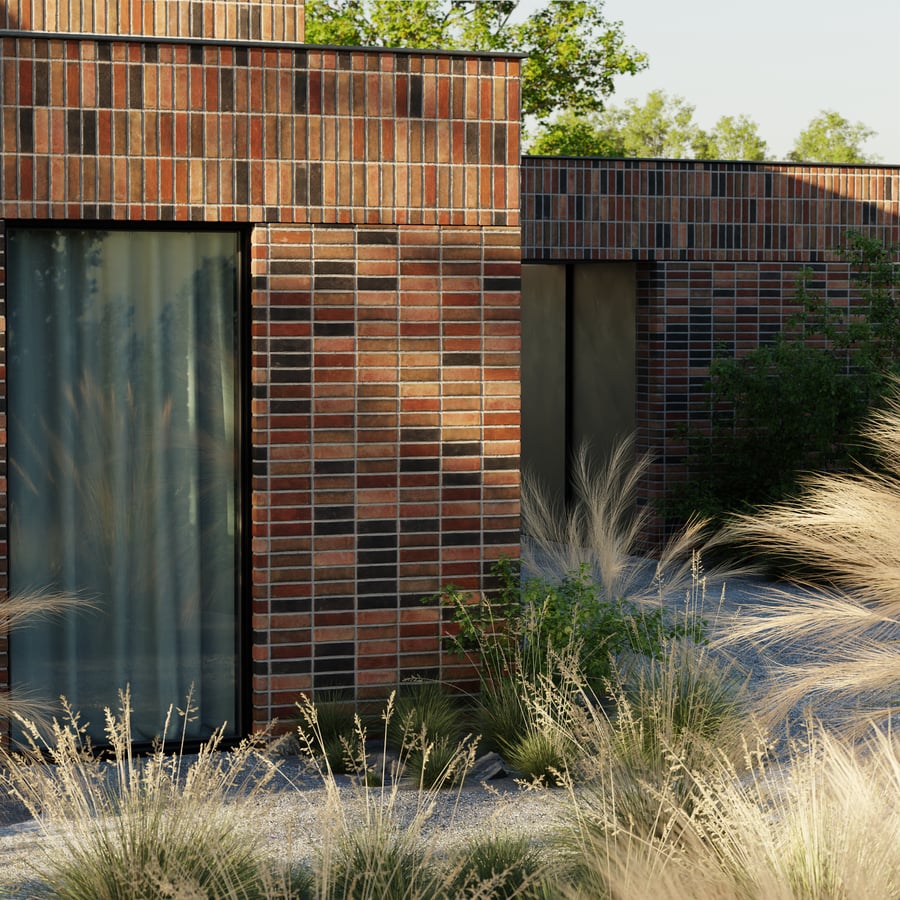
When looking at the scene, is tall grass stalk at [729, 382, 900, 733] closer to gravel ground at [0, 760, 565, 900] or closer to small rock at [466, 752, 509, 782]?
gravel ground at [0, 760, 565, 900]

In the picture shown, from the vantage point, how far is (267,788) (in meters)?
Result: 6.21

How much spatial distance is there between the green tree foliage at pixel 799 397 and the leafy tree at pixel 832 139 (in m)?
65.1

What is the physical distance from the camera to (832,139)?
75625 millimetres

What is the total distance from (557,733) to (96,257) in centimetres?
317

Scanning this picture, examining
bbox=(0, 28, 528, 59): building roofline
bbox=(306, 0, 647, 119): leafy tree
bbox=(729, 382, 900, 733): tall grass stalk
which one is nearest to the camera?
bbox=(729, 382, 900, 733): tall grass stalk

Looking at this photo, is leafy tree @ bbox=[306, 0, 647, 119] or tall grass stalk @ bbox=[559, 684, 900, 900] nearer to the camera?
tall grass stalk @ bbox=[559, 684, 900, 900]

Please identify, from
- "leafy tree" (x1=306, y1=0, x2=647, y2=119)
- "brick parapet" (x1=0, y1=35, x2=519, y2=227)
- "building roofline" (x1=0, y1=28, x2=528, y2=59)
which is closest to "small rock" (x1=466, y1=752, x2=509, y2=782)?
"brick parapet" (x1=0, y1=35, x2=519, y2=227)

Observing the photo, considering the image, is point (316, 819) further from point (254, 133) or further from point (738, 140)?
point (738, 140)

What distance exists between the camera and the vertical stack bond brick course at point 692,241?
42.0 feet

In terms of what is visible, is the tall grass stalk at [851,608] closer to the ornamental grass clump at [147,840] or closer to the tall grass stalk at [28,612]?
the ornamental grass clump at [147,840]

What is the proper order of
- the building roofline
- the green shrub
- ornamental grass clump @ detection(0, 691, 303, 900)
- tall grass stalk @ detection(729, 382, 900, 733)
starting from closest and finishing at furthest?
ornamental grass clump @ detection(0, 691, 303, 900), tall grass stalk @ detection(729, 382, 900, 733), the building roofline, the green shrub

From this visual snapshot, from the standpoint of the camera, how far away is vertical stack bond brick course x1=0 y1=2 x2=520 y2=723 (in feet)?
21.4

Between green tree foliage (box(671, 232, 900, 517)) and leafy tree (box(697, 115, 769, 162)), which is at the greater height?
leafy tree (box(697, 115, 769, 162))

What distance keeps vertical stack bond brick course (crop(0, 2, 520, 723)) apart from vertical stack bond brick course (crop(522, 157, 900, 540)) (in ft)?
19.1
